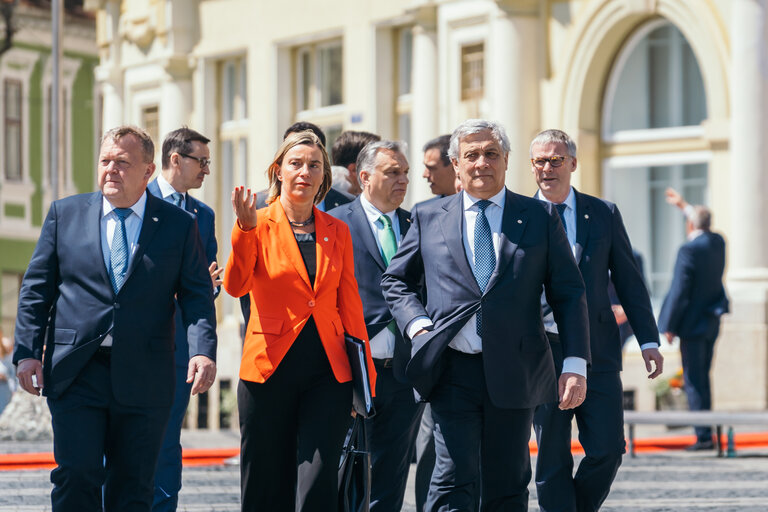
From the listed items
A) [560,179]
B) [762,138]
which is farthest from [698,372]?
[560,179]

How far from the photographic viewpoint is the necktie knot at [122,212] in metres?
7.34

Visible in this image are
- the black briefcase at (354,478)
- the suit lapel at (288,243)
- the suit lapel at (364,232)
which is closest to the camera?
the black briefcase at (354,478)

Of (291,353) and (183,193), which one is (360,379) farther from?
(183,193)

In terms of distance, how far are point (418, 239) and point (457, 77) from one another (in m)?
15.5

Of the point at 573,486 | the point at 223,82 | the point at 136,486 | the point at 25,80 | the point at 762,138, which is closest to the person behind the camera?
the point at 136,486

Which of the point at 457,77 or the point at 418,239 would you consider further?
the point at 457,77

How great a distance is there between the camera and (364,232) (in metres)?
8.77

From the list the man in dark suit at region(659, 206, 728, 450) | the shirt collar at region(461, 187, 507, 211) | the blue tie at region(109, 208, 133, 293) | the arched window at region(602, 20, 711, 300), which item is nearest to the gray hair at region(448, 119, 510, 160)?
the shirt collar at region(461, 187, 507, 211)

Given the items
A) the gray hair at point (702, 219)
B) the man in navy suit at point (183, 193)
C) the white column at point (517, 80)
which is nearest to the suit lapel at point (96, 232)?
the man in navy suit at point (183, 193)

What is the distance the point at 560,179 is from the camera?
8.55 m

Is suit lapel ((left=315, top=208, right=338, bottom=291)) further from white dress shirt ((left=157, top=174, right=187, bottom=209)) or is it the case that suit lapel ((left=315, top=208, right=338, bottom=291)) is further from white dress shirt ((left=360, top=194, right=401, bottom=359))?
white dress shirt ((left=157, top=174, right=187, bottom=209))

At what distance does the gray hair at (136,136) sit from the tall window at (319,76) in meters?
18.7

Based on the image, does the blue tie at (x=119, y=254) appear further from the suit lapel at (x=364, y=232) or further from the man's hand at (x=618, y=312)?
the man's hand at (x=618, y=312)

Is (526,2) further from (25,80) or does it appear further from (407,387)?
(25,80)
